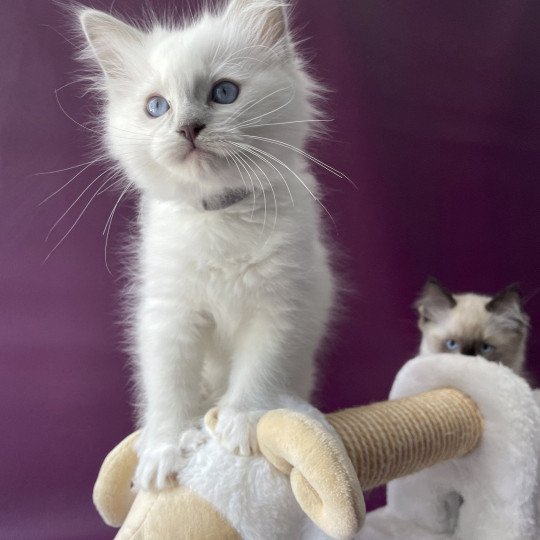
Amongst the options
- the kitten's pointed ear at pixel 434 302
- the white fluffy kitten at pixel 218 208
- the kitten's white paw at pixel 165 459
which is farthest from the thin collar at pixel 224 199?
the kitten's pointed ear at pixel 434 302

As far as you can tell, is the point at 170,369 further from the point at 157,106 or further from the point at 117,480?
the point at 157,106

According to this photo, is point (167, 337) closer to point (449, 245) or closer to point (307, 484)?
point (307, 484)

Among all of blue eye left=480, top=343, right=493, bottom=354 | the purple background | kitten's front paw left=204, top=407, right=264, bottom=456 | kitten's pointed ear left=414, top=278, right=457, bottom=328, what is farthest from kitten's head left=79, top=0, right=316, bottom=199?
blue eye left=480, top=343, right=493, bottom=354

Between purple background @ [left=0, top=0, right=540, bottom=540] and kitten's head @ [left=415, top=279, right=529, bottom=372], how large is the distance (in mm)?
162

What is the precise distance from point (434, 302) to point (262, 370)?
0.83 meters

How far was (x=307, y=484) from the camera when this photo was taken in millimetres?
768

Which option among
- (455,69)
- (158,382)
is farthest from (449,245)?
(158,382)

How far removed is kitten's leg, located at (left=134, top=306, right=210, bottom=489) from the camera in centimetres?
96

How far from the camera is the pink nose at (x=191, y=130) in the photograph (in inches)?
35.0

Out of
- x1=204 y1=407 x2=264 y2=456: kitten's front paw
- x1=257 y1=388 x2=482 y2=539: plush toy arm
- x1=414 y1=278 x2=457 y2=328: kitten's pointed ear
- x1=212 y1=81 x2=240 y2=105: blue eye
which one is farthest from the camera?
x1=414 y1=278 x2=457 y2=328: kitten's pointed ear

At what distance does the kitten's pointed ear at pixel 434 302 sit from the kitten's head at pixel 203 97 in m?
0.69

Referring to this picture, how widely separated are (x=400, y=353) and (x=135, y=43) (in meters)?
1.18

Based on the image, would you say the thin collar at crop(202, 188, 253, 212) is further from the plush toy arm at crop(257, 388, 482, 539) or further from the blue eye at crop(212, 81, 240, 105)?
the plush toy arm at crop(257, 388, 482, 539)

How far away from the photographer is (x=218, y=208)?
102cm
